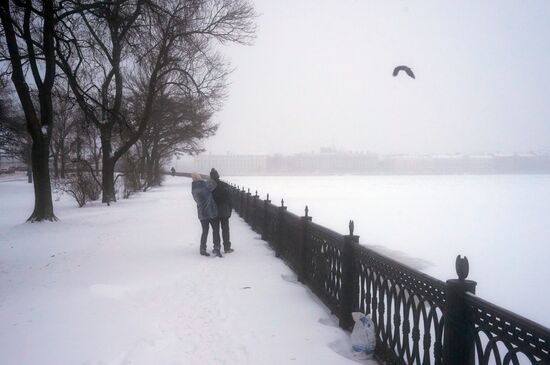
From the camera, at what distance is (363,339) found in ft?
14.6

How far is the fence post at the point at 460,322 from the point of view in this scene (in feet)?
9.61

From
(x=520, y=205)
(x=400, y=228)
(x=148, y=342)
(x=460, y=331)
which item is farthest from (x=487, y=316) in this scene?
(x=520, y=205)

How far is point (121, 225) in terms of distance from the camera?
45.9 ft

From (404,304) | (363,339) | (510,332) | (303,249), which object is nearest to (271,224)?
(303,249)

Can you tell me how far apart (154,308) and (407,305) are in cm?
363

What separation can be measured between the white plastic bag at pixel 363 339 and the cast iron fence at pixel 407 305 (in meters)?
0.08

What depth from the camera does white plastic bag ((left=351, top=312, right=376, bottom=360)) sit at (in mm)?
4395

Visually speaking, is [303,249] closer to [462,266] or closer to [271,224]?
[271,224]

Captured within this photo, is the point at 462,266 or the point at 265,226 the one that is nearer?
the point at 462,266

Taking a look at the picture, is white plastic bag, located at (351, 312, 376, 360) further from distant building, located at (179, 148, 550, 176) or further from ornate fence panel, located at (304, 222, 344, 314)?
distant building, located at (179, 148, 550, 176)

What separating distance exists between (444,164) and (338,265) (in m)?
178

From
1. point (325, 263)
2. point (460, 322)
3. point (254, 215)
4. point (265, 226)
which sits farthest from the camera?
point (254, 215)

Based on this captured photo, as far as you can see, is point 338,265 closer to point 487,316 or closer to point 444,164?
point 487,316

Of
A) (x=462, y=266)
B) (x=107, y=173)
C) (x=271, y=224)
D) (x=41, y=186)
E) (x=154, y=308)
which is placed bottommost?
(x=154, y=308)
